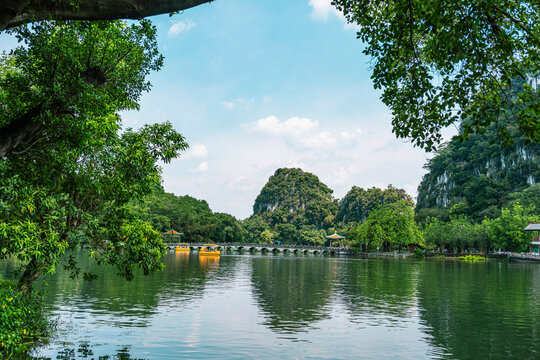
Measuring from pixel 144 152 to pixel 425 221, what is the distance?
104954 millimetres

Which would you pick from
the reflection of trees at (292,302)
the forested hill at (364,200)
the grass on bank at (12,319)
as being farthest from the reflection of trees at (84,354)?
the forested hill at (364,200)

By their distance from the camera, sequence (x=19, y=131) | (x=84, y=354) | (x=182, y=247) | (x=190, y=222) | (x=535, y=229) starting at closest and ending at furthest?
(x=19, y=131)
(x=84, y=354)
(x=535, y=229)
(x=182, y=247)
(x=190, y=222)

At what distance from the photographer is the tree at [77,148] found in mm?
8562

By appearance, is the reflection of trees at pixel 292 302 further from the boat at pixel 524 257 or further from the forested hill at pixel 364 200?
the forested hill at pixel 364 200

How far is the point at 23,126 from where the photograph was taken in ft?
26.4

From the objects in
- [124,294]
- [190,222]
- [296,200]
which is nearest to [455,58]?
[124,294]

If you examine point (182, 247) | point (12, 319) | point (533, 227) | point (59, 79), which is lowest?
point (182, 247)

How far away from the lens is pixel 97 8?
582 centimetres

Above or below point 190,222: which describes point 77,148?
above

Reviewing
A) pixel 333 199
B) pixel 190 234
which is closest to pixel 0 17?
pixel 190 234

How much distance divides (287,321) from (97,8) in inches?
640

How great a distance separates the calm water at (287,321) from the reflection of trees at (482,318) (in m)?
0.04

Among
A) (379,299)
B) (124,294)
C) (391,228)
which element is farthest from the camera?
(391,228)

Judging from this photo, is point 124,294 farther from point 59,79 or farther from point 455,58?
point 455,58
